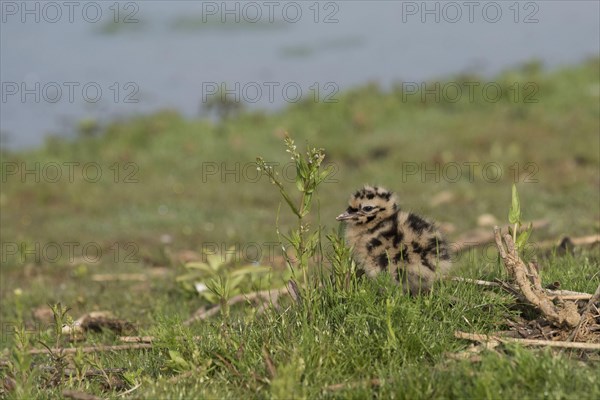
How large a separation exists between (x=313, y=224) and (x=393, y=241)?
8.36 meters

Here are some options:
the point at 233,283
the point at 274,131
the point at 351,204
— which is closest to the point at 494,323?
the point at 351,204

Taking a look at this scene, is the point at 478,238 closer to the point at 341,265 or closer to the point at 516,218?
the point at 516,218

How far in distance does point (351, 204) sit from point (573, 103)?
16.8 metres

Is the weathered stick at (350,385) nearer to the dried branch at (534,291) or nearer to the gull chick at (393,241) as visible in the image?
the gull chick at (393,241)

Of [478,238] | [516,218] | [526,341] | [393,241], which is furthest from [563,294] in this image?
[478,238]

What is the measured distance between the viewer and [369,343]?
557 centimetres

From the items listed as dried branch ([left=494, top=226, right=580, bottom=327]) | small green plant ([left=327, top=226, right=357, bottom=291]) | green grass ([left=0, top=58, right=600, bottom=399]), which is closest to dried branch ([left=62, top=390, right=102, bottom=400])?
green grass ([left=0, top=58, right=600, bottom=399])

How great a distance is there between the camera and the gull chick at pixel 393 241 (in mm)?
6371

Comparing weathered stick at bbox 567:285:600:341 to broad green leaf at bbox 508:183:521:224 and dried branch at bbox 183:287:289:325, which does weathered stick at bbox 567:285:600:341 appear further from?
dried branch at bbox 183:287:289:325

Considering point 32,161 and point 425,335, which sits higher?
point 32,161

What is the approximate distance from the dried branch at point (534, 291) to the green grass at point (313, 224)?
0.27 m

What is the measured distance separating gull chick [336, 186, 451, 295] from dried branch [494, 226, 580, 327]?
528 mm

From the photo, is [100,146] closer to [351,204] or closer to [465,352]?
[351,204]

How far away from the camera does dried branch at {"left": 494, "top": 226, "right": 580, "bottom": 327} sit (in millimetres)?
5715
